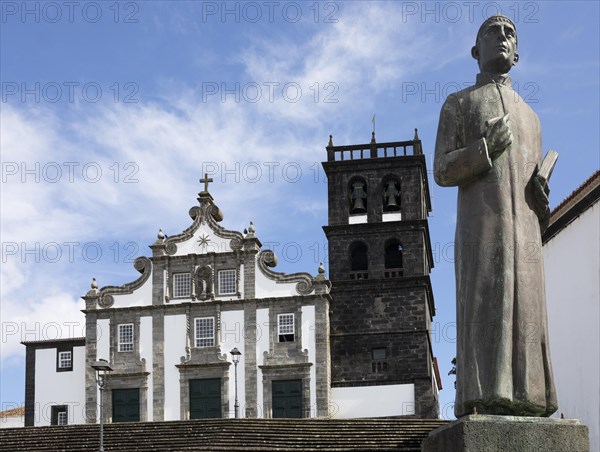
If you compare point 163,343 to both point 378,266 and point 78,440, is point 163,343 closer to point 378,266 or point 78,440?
point 378,266

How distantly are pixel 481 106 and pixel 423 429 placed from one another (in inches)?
834

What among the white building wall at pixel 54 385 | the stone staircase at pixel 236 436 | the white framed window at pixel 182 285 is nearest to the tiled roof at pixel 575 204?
the stone staircase at pixel 236 436

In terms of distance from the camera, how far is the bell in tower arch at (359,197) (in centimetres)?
4666

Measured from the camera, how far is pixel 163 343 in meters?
45.1

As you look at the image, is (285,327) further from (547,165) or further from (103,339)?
(547,165)

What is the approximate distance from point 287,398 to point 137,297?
25.7 feet

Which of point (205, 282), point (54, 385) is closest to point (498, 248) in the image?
point (205, 282)

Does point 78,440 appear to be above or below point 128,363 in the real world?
below

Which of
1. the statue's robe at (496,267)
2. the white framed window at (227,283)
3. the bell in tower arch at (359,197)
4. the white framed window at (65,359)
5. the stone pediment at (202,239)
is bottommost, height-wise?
the statue's robe at (496,267)

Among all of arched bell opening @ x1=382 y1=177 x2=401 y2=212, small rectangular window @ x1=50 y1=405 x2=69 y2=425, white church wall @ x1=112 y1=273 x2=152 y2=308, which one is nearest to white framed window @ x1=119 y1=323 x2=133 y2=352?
white church wall @ x1=112 y1=273 x2=152 y2=308

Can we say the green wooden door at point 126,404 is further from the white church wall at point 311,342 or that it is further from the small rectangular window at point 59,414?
the white church wall at point 311,342

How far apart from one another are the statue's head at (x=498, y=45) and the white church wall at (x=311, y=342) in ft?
122

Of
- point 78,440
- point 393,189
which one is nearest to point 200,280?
point 393,189

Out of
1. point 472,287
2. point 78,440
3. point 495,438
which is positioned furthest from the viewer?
point 78,440
